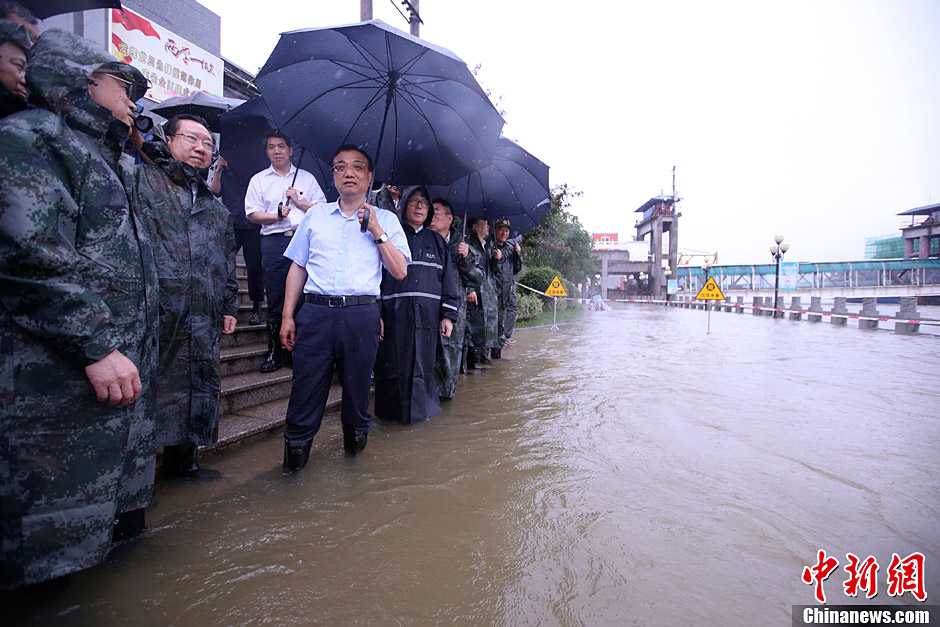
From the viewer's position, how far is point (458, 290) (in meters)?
4.67

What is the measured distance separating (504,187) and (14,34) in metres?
4.41

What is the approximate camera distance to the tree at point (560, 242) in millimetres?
12516

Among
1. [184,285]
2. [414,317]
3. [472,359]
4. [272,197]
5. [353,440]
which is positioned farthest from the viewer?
[472,359]

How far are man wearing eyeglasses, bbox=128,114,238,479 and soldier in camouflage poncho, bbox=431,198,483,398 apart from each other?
1934mm

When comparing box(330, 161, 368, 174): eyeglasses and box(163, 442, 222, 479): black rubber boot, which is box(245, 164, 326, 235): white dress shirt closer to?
box(330, 161, 368, 174): eyeglasses

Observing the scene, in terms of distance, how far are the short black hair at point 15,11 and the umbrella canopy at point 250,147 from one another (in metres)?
1.91

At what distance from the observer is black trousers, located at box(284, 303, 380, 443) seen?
2744 mm

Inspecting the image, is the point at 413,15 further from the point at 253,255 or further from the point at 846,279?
the point at 846,279

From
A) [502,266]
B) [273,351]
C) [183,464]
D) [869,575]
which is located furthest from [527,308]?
[869,575]

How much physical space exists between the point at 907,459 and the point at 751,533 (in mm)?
1947

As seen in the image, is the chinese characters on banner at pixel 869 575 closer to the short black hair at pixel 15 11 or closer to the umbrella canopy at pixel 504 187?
the short black hair at pixel 15 11

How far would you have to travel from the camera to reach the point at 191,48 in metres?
8.30

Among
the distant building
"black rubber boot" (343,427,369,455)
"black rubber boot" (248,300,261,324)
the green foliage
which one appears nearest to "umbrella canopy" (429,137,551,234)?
"black rubber boot" (248,300,261,324)

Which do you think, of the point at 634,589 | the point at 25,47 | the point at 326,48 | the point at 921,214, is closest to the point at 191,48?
the point at 326,48
